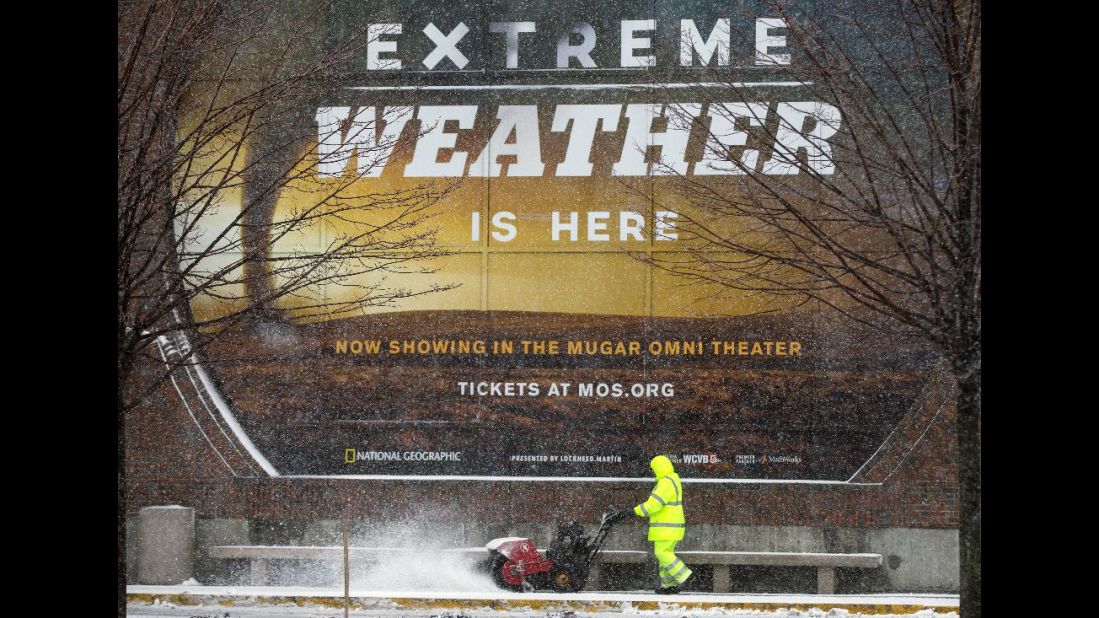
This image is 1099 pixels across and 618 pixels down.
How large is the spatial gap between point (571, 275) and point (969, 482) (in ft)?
14.2

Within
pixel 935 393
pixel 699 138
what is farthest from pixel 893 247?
pixel 699 138

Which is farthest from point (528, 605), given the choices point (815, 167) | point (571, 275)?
point (815, 167)

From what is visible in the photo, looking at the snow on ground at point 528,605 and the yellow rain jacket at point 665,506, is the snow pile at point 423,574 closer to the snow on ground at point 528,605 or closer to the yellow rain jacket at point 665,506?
the snow on ground at point 528,605

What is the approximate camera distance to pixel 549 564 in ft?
32.6

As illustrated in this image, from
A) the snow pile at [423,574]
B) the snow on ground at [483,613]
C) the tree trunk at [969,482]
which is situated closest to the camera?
the tree trunk at [969,482]

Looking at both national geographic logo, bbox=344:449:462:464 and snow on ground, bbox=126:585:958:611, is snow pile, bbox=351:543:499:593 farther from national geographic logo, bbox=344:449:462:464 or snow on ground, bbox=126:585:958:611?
national geographic logo, bbox=344:449:462:464

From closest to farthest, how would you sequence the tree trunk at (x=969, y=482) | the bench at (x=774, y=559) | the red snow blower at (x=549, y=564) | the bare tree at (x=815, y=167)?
the tree trunk at (x=969, y=482)
the red snow blower at (x=549, y=564)
the bare tree at (x=815, y=167)
the bench at (x=774, y=559)

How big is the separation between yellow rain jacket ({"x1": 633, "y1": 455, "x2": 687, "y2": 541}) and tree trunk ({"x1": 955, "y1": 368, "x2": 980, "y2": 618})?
2693 millimetres

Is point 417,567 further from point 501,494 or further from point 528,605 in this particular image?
point 528,605

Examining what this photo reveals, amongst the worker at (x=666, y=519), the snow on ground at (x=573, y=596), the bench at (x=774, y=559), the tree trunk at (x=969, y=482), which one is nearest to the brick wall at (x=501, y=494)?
the bench at (x=774, y=559)

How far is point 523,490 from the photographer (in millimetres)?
10422

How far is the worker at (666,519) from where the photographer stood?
31.6 feet

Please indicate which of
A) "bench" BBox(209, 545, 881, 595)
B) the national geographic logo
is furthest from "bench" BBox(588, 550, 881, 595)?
the national geographic logo

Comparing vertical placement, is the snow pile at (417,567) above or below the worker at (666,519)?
Result: below
